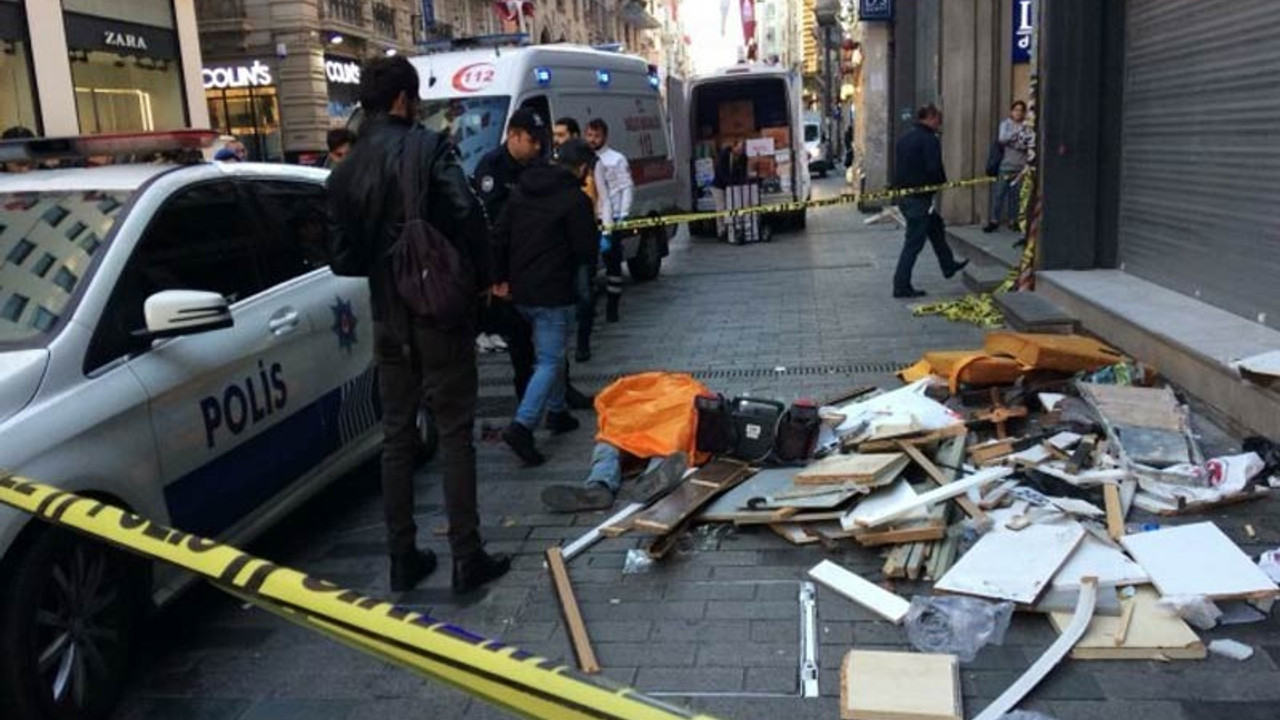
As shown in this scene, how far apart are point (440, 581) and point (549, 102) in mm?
7899

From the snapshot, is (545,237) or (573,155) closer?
(545,237)

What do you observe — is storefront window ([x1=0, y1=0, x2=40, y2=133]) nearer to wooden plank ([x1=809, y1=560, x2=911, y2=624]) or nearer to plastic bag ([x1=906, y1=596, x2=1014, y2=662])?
wooden plank ([x1=809, y1=560, x2=911, y2=624])

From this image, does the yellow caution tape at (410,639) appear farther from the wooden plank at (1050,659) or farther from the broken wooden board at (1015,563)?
the broken wooden board at (1015,563)

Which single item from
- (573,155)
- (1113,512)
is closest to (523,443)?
(573,155)

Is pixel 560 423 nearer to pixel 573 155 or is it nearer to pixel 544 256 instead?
pixel 544 256

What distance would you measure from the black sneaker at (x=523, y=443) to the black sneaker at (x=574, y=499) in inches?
31.7

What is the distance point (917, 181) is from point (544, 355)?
601 centimetres

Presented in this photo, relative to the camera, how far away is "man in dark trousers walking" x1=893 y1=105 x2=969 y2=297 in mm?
11062

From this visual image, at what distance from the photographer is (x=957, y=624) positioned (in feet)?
12.6

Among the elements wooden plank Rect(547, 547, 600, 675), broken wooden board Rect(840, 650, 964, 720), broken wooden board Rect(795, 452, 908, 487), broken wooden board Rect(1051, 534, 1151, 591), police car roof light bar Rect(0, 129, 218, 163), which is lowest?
wooden plank Rect(547, 547, 600, 675)

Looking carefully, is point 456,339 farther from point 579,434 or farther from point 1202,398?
point 1202,398

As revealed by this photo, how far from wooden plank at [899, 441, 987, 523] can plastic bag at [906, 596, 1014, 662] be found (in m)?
0.72

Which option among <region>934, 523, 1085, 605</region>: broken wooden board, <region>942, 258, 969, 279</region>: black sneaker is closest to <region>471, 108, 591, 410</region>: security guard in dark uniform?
<region>934, 523, 1085, 605</region>: broken wooden board

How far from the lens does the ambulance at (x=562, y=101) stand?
11086mm
